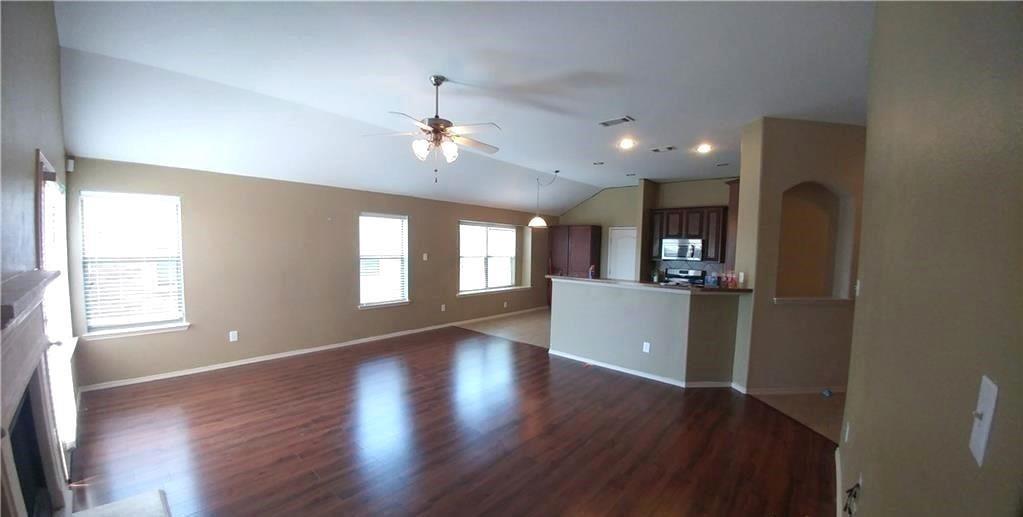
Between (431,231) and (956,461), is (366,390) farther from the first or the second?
(956,461)

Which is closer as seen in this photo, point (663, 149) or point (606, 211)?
point (663, 149)

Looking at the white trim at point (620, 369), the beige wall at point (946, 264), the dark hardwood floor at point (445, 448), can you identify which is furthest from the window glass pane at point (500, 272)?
the beige wall at point (946, 264)

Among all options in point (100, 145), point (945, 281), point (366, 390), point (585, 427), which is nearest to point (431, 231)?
point (366, 390)

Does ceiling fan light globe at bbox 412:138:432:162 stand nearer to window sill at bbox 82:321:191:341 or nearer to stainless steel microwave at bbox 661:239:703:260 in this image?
window sill at bbox 82:321:191:341

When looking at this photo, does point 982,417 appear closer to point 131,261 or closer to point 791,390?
point 791,390

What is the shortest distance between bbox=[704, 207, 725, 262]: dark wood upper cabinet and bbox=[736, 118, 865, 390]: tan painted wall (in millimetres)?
2360

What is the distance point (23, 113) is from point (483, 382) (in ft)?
11.7

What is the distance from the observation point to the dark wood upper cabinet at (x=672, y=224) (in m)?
6.34


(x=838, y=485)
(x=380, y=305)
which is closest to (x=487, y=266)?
(x=380, y=305)

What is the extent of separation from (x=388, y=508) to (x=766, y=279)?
376 cm

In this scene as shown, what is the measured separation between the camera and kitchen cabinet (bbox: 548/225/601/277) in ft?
25.2

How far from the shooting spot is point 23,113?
1530mm

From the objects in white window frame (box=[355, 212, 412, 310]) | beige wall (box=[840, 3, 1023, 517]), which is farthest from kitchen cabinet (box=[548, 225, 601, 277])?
beige wall (box=[840, 3, 1023, 517])

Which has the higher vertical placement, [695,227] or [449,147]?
[449,147]
